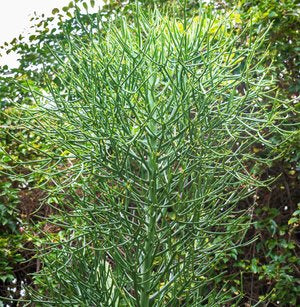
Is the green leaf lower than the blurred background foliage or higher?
higher

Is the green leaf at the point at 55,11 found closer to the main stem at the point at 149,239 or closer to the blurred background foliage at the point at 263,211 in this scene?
the blurred background foliage at the point at 263,211

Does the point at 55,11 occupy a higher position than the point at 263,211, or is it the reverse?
the point at 55,11

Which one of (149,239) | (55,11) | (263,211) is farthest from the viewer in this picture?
(55,11)

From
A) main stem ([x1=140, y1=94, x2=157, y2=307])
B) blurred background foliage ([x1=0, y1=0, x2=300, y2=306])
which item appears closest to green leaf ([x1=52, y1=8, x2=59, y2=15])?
blurred background foliage ([x1=0, y1=0, x2=300, y2=306])

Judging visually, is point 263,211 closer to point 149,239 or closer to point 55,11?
point 149,239

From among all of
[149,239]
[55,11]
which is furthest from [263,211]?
[55,11]

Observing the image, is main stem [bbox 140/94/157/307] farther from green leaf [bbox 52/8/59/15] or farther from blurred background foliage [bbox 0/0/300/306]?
green leaf [bbox 52/8/59/15]

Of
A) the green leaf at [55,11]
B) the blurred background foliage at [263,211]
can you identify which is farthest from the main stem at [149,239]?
the green leaf at [55,11]

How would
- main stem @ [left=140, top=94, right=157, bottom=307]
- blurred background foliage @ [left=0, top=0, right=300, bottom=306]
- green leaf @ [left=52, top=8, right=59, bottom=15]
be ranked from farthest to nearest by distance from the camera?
green leaf @ [left=52, top=8, right=59, bottom=15] < blurred background foliage @ [left=0, top=0, right=300, bottom=306] < main stem @ [left=140, top=94, right=157, bottom=307]

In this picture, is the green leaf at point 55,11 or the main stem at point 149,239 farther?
the green leaf at point 55,11

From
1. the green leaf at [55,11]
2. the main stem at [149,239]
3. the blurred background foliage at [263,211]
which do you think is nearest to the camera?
the main stem at [149,239]

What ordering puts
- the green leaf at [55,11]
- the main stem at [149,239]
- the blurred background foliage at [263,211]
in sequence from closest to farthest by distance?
the main stem at [149,239], the blurred background foliage at [263,211], the green leaf at [55,11]

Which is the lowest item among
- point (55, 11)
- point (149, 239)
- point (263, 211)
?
point (263, 211)

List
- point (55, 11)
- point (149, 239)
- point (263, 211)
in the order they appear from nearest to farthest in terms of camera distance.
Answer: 1. point (149, 239)
2. point (263, 211)
3. point (55, 11)
